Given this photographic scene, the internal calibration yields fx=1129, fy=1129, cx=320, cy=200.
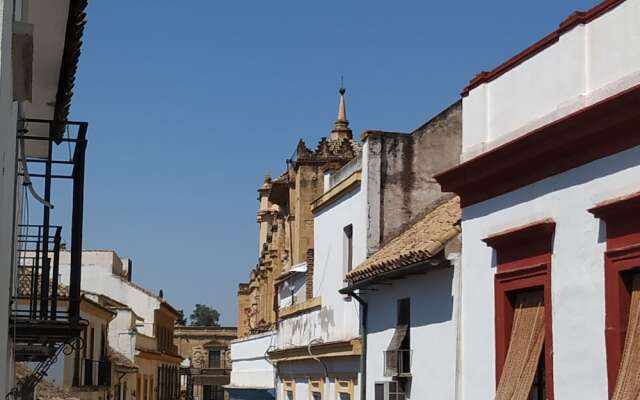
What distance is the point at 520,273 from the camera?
11.1 metres

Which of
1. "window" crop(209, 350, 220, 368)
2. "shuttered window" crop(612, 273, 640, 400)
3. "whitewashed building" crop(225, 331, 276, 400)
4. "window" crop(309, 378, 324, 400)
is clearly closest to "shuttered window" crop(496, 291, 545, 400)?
"shuttered window" crop(612, 273, 640, 400)

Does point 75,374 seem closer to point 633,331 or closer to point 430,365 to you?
point 430,365

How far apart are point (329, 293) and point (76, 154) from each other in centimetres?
1245

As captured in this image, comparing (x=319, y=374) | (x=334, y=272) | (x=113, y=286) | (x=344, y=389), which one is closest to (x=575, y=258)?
(x=344, y=389)

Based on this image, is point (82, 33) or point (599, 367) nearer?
point (82, 33)

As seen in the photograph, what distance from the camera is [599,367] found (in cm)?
957

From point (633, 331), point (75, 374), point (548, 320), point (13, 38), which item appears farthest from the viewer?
point (75, 374)

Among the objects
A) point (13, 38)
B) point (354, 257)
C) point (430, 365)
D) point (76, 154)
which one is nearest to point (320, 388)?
point (354, 257)

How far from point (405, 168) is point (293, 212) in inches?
569

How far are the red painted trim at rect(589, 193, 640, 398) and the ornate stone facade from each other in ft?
43.7

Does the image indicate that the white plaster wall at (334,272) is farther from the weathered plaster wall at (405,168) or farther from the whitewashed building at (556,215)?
the whitewashed building at (556,215)

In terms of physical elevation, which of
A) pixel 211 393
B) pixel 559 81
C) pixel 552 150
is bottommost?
pixel 211 393

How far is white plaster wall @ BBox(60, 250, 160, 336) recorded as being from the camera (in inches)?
1892

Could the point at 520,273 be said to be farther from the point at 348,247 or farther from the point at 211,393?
the point at 211,393
